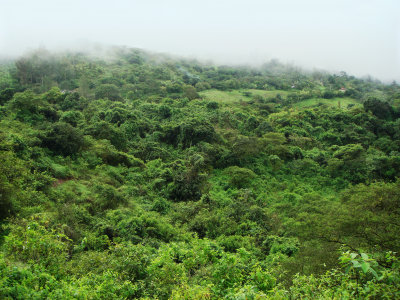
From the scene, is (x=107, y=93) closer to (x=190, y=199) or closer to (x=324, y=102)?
(x=190, y=199)

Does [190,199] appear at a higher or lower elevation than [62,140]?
lower

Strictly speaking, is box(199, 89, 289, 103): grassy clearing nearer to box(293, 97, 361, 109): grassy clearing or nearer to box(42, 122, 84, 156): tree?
box(293, 97, 361, 109): grassy clearing

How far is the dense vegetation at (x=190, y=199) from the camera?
19.2 feet

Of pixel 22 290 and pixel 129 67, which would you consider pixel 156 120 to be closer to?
pixel 22 290

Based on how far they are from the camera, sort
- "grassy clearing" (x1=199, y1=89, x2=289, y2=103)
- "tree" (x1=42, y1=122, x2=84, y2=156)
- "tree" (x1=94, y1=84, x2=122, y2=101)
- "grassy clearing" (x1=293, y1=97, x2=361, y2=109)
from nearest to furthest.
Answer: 1. "tree" (x1=42, y1=122, x2=84, y2=156)
2. "tree" (x1=94, y1=84, x2=122, y2=101)
3. "grassy clearing" (x1=293, y1=97, x2=361, y2=109)
4. "grassy clearing" (x1=199, y1=89, x2=289, y2=103)

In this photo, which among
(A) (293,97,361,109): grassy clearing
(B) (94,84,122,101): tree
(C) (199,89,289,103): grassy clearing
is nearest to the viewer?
(B) (94,84,122,101): tree

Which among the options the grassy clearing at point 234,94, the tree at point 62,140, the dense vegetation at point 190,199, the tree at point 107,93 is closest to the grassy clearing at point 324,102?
the grassy clearing at point 234,94

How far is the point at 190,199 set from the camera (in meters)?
20.5

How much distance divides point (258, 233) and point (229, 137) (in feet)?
54.0

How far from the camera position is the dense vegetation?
586 cm

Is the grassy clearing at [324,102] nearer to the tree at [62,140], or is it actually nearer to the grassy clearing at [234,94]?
the grassy clearing at [234,94]

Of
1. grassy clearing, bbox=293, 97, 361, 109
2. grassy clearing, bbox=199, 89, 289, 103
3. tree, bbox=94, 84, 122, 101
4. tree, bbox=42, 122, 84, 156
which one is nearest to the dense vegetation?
tree, bbox=42, 122, 84, 156

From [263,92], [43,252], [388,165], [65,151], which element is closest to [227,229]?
[43,252]

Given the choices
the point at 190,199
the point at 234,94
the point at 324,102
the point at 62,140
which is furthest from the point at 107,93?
the point at 324,102
